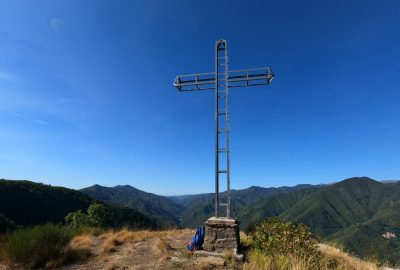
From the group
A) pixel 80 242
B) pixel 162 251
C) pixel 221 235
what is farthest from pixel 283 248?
pixel 80 242

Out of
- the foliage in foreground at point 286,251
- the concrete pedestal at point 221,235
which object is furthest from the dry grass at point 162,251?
the foliage in foreground at point 286,251

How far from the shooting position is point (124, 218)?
6014 inches

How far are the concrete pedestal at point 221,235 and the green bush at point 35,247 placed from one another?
521 centimetres

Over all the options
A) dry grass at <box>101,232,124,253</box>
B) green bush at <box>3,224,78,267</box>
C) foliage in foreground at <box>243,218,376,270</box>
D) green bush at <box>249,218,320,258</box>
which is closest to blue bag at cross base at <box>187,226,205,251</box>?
foliage in foreground at <box>243,218,376,270</box>

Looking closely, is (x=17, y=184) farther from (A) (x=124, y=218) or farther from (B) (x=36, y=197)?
(A) (x=124, y=218)

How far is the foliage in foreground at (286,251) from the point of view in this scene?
8789mm

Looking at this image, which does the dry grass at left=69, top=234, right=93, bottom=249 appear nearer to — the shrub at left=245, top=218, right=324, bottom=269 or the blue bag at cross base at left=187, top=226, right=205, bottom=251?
the blue bag at cross base at left=187, top=226, right=205, bottom=251

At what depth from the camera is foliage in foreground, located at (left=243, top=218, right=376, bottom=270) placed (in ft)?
28.8

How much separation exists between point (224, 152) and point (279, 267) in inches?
198

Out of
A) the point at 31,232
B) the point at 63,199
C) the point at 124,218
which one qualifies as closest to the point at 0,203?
the point at 63,199

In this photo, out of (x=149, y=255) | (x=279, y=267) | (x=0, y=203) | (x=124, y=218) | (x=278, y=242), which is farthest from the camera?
(x=124, y=218)

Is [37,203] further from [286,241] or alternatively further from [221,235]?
[286,241]

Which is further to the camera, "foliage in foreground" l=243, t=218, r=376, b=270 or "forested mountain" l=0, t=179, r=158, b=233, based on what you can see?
"forested mountain" l=0, t=179, r=158, b=233

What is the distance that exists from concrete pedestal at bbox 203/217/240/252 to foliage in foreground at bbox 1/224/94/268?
15.9 feet
